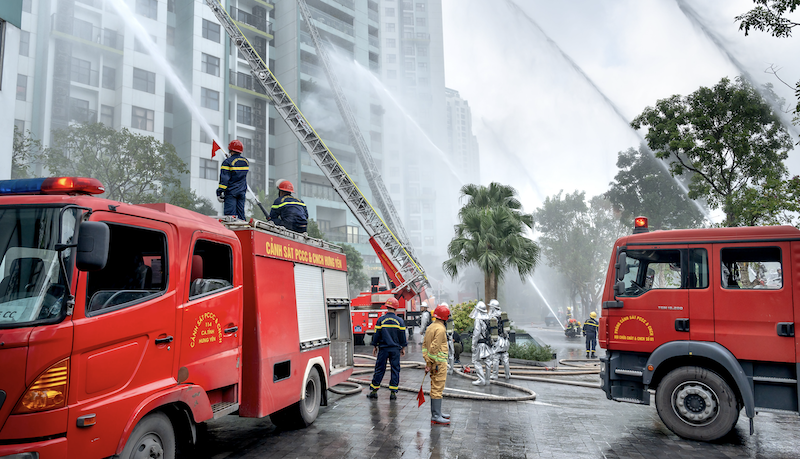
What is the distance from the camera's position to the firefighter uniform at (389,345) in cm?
898

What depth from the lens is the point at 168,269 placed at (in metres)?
4.48

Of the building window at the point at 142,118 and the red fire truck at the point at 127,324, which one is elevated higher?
the building window at the point at 142,118

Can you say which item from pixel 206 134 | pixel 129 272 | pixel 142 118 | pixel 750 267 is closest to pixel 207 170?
pixel 206 134

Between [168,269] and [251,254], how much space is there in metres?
1.43

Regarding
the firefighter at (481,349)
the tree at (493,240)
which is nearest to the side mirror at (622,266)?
the firefighter at (481,349)

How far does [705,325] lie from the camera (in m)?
6.58

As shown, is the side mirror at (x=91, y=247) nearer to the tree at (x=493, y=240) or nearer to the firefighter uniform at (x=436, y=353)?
the firefighter uniform at (x=436, y=353)

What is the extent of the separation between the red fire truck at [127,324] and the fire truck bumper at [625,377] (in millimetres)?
4510

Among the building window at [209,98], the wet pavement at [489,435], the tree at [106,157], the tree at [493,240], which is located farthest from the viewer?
the building window at [209,98]

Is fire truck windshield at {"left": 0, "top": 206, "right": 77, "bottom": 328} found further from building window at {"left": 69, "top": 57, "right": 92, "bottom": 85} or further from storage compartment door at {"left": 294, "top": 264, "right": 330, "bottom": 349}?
building window at {"left": 69, "top": 57, "right": 92, "bottom": 85}

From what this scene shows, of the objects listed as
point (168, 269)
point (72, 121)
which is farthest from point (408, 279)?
point (72, 121)

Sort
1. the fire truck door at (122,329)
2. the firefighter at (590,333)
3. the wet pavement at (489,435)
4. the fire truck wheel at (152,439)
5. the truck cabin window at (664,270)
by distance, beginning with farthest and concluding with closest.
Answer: the firefighter at (590,333), the truck cabin window at (664,270), the wet pavement at (489,435), the fire truck wheel at (152,439), the fire truck door at (122,329)

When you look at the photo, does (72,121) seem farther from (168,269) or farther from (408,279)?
(168,269)

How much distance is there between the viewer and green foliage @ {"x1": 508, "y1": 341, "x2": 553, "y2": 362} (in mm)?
15320
